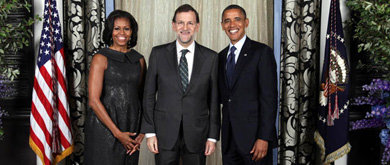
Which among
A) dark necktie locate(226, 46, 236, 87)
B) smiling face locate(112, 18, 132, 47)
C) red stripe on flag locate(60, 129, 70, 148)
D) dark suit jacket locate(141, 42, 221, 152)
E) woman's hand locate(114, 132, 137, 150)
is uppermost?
smiling face locate(112, 18, 132, 47)

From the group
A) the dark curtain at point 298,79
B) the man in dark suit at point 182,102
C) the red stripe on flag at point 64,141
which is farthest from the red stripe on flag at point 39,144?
the dark curtain at point 298,79

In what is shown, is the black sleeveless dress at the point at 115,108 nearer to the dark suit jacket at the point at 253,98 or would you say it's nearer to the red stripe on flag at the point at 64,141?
the red stripe on flag at the point at 64,141

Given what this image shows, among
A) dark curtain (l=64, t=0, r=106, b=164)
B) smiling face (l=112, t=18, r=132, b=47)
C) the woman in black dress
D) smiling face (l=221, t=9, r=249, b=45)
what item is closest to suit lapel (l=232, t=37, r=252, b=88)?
smiling face (l=221, t=9, r=249, b=45)

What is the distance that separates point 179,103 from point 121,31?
672mm

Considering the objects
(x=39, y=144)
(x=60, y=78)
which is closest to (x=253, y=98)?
(x=60, y=78)

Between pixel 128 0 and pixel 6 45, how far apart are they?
120cm

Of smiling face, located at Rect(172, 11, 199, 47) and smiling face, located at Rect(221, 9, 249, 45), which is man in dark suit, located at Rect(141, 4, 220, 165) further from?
smiling face, located at Rect(221, 9, 249, 45)

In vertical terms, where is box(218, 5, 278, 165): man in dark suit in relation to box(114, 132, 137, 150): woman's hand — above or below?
above

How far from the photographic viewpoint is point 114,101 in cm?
209

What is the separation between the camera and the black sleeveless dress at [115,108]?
209 cm

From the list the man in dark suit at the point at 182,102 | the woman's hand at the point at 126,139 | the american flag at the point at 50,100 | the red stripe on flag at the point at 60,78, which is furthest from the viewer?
the red stripe on flag at the point at 60,78

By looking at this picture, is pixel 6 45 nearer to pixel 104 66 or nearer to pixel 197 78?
pixel 104 66

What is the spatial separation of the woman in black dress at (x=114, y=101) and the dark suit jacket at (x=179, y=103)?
0.56ft

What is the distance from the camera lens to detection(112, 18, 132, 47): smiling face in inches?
83.3
